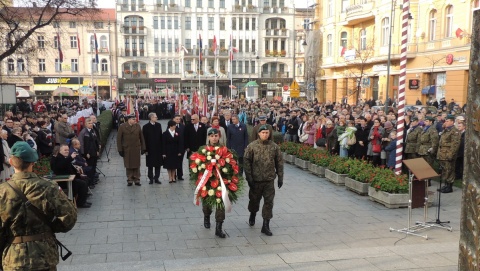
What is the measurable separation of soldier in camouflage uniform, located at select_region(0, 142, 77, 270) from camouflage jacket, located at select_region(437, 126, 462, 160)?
32.4 feet

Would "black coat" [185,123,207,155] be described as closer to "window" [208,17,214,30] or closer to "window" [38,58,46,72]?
"window" [38,58,46,72]

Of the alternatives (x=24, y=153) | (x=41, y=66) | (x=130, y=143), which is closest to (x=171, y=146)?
(x=130, y=143)

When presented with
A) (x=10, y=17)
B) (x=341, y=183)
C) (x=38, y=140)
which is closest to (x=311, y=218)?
(x=341, y=183)

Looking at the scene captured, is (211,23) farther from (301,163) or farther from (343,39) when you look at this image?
(301,163)

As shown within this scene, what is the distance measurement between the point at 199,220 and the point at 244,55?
68849mm

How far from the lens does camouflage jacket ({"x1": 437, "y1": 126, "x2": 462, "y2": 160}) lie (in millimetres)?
11101

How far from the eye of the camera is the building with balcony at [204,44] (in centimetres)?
7231

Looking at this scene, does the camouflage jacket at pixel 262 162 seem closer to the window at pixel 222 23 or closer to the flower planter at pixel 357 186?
the flower planter at pixel 357 186

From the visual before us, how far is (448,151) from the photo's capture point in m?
11.2

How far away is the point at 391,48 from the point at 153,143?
95.5 ft

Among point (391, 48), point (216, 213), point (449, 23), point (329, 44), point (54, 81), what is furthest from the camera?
point (54, 81)

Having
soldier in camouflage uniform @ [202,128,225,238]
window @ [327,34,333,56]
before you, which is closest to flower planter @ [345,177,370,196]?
soldier in camouflage uniform @ [202,128,225,238]

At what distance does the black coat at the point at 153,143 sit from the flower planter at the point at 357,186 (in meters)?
5.18

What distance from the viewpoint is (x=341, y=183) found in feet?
40.3
